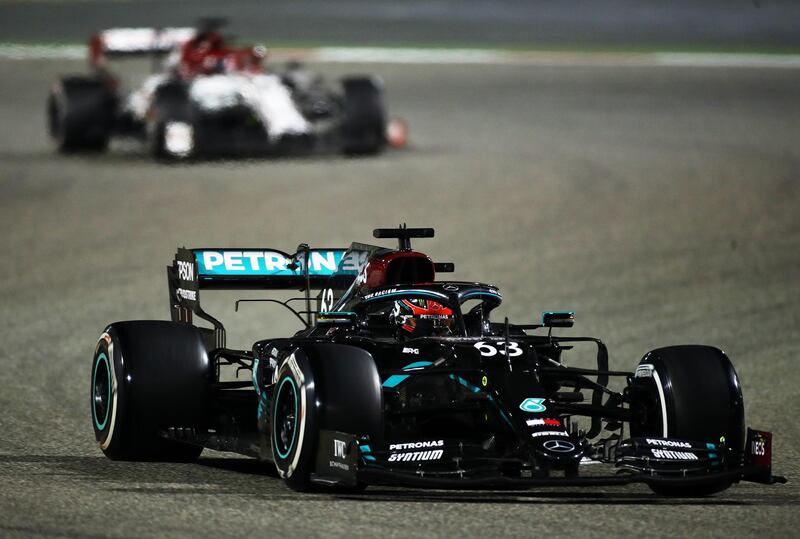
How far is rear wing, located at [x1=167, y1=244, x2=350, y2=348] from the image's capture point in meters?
11.6

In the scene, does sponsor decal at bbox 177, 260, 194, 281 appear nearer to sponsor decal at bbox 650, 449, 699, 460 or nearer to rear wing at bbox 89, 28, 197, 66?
sponsor decal at bbox 650, 449, 699, 460

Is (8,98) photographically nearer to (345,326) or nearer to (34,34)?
(34,34)

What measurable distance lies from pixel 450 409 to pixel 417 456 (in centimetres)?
44

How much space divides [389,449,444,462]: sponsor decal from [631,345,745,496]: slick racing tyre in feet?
4.12

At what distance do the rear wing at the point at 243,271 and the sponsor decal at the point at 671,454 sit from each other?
3284 millimetres

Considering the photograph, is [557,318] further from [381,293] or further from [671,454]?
[671,454]

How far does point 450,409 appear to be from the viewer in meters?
9.12

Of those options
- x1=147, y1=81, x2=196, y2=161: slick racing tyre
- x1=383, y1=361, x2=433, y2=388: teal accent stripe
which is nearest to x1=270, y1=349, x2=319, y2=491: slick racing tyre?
x1=383, y1=361, x2=433, y2=388: teal accent stripe

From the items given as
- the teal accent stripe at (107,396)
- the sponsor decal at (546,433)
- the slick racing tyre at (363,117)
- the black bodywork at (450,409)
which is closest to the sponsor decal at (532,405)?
the black bodywork at (450,409)

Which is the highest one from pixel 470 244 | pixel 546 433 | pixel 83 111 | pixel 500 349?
pixel 83 111

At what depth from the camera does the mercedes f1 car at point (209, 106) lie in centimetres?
2420

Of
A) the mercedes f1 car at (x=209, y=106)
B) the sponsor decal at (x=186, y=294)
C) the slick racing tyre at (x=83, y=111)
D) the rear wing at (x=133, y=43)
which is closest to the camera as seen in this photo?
the sponsor decal at (x=186, y=294)

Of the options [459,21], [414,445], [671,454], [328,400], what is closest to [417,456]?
[414,445]

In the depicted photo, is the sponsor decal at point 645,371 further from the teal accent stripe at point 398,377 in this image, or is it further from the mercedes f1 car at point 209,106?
the mercedes f1 car at point 209,106
